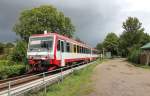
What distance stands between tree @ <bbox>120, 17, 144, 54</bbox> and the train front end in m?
74.7

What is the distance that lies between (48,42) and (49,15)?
44.6 m

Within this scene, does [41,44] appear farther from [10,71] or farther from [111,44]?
[111,44]

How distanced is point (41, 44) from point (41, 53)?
914 mm

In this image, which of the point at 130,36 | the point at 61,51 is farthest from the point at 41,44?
the point at 130,36

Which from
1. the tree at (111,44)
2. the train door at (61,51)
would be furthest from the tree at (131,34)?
the train door at (61,51)

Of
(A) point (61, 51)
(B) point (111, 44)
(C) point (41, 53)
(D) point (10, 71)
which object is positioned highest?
(B) point (111, 44)

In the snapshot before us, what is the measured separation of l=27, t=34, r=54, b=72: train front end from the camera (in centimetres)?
2127

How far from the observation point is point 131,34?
97125 mm

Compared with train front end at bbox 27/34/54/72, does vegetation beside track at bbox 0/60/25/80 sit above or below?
below

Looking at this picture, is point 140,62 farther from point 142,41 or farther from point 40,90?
point 142,41

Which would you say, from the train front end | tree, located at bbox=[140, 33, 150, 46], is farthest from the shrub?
tree, located at bbox=[140, 33, 150, 46]

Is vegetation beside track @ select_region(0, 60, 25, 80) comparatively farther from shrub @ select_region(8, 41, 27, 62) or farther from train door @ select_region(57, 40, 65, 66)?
shrub @ select_region(8, 41, 27, 62)

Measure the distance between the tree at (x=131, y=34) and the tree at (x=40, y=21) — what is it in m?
34.5

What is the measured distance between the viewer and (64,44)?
2402cm
